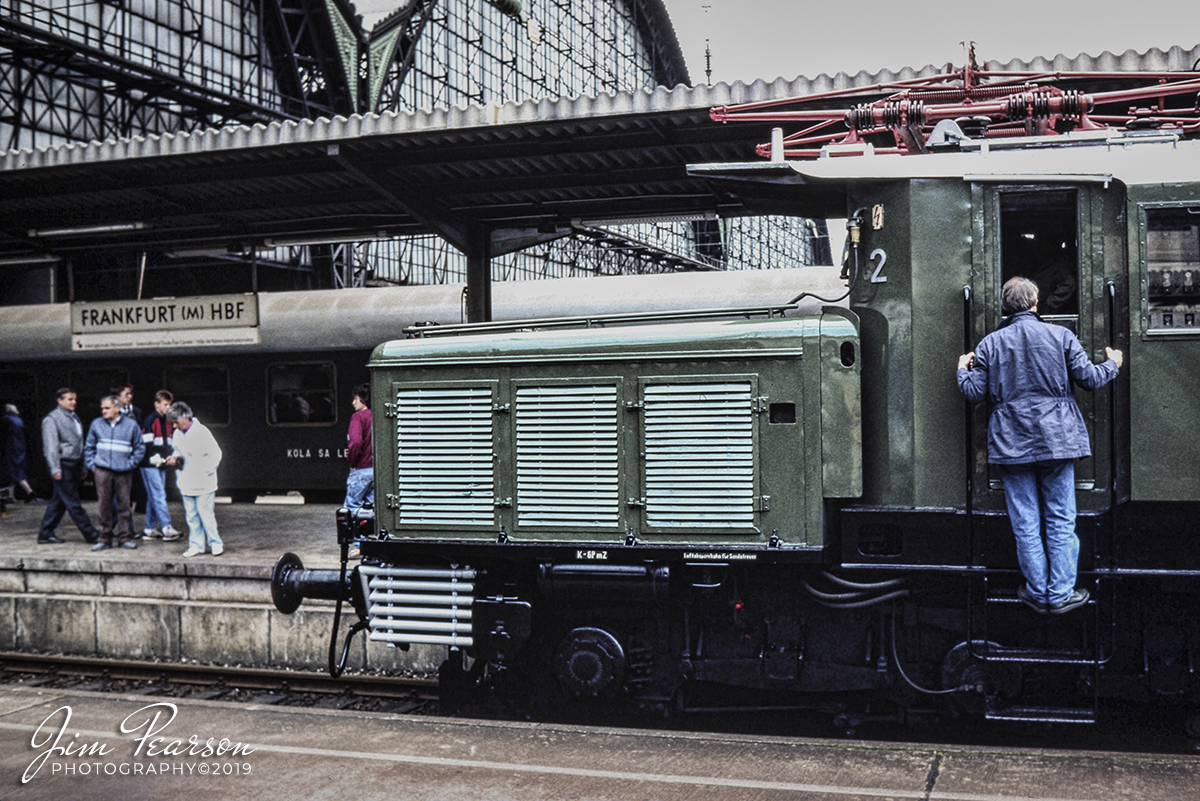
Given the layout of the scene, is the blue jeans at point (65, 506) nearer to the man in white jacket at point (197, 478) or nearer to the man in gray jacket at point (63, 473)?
the man in gray jacket at point (63, 473)

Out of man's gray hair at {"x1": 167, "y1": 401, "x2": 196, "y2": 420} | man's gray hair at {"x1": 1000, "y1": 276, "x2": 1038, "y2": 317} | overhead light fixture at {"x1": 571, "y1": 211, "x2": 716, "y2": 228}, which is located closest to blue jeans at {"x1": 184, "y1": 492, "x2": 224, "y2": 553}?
man's gray hair at {"x1": 167, "y1": 401, "x2": 196, "y2": 420}

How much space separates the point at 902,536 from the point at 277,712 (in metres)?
4.02

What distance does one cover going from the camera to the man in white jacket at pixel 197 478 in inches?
405

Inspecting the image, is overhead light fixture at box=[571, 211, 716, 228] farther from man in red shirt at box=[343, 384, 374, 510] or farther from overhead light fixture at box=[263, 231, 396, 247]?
man in red shirt at box=[343, 384, 374, 510]

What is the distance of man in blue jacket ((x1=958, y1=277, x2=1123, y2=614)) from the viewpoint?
4703 millimetres

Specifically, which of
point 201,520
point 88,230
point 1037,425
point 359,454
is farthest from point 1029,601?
point 88,230

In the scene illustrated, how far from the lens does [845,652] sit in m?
5.54

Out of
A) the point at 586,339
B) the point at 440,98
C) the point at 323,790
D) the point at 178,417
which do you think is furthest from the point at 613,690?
the point at 440,98

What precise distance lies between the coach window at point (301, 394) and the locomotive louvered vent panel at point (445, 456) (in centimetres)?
886

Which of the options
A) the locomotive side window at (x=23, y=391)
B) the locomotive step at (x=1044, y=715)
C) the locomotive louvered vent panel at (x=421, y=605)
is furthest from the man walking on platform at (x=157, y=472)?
the locomotive step at (x=1044, y=715)

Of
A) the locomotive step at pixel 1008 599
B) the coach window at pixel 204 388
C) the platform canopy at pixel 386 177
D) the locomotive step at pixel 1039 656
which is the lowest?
the locomotive step at pixel 1039 656

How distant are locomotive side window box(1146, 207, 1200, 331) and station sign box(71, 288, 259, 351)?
943 centimetres

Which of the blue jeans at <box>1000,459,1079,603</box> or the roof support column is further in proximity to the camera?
the roof support column

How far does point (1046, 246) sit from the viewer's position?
5.14 m
